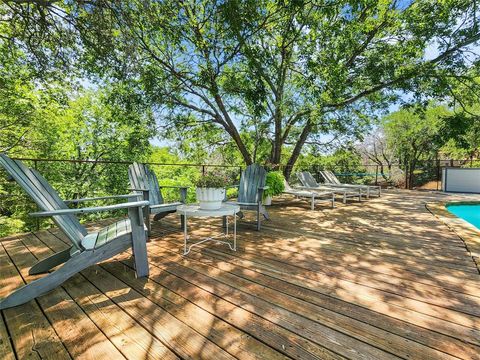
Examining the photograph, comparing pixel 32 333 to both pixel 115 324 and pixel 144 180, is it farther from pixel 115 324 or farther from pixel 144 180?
pixel 144 180

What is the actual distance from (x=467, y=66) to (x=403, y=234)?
504 cm

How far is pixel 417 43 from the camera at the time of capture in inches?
228

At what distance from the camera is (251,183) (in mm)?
4082

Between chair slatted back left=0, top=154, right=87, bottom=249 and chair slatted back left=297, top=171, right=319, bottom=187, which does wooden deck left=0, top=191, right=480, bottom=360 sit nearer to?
chair slatted back left=0, top=154, right=87, bottom=249

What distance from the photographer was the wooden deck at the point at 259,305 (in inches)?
51.7

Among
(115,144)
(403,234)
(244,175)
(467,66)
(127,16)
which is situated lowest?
(403,234)

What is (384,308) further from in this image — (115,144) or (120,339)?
(115,144)

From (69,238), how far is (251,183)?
8.74ft

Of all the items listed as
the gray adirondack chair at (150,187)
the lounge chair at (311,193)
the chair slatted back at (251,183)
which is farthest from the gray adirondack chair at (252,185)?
the lounge chair at (311,193)

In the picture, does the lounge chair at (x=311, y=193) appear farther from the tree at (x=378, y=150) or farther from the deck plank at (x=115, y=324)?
the tree at (x=378, y=150)

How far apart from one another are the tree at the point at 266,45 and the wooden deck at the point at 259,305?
3.81 m

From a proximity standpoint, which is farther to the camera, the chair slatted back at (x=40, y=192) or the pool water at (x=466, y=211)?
the pool water at (x=466, y=211)

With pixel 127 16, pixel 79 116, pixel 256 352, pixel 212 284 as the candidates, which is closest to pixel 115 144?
pixel 79 116

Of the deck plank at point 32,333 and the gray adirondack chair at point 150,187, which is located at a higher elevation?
the gray adirondack chair at point 150,187
